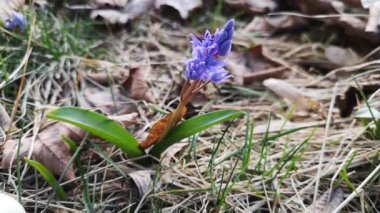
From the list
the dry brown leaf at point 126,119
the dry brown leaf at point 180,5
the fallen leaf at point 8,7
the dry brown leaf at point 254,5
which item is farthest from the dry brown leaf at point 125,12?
the dry brown leaf at point 126,119

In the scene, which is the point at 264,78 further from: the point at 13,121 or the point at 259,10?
the point at 13,121

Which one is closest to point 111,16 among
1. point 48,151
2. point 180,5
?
point 180,5

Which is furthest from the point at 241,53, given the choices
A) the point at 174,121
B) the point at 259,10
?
the point at 174,121

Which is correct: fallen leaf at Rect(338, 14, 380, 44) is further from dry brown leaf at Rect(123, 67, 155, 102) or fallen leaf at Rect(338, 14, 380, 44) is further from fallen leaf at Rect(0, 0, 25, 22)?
fallen leaf at Rect(0, 0, 25, 22)

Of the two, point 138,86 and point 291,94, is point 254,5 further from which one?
point 138,86

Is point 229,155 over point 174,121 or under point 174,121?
under

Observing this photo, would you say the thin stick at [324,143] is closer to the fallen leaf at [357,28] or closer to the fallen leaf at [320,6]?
the fallen leaf at [357,28]
